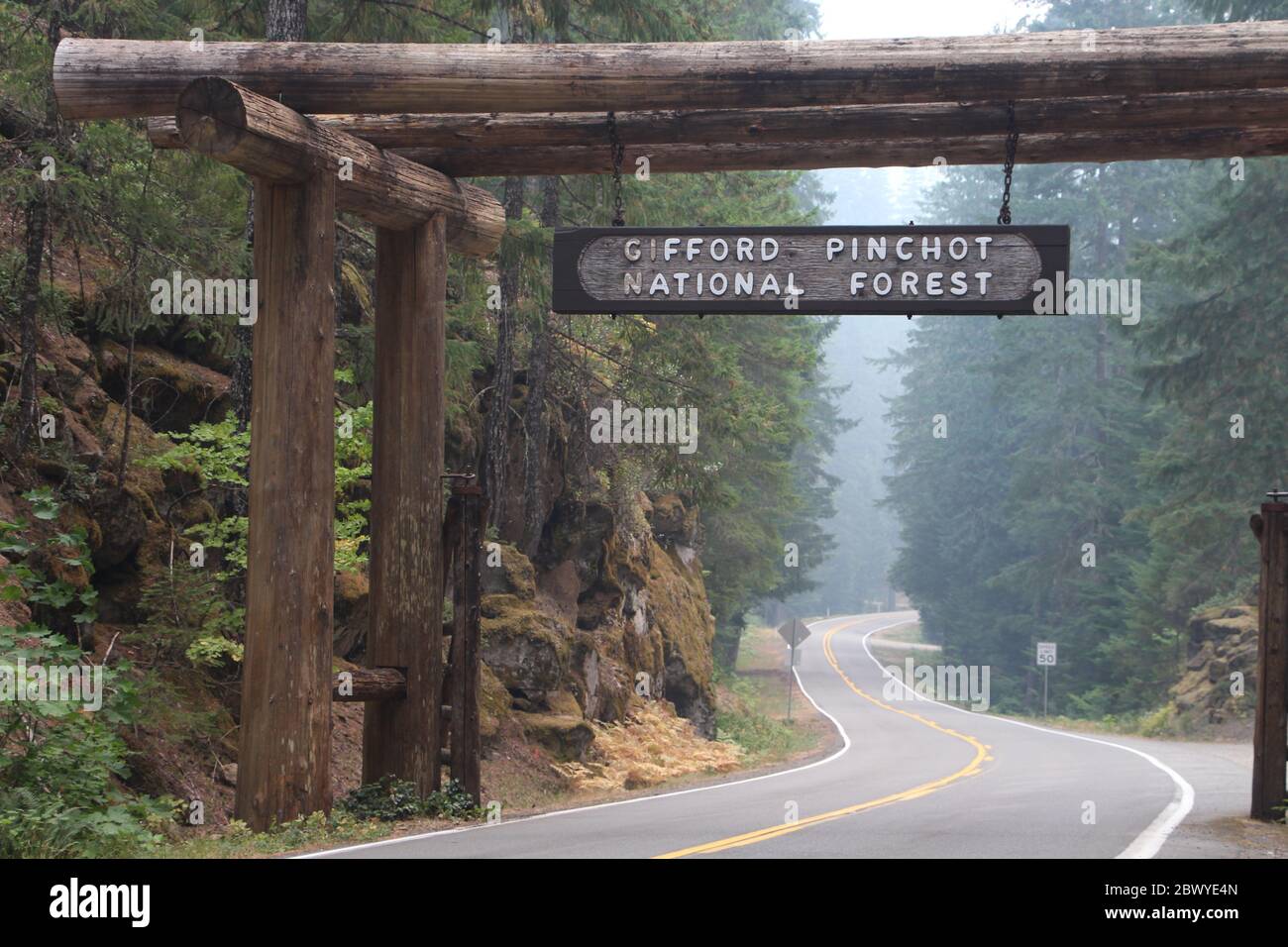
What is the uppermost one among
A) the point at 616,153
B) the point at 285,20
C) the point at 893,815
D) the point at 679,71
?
the point at 285,20

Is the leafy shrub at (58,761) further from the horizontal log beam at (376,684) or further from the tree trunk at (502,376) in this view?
the tree trunk at (502,376)

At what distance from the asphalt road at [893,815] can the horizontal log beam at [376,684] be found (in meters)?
1.27

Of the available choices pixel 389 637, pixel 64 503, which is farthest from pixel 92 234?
pixel 389 637

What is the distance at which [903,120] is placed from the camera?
9766 mm

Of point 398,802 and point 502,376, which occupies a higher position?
point 502,376

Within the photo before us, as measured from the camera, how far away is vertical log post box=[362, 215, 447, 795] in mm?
11195

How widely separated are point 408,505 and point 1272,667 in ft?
29.1

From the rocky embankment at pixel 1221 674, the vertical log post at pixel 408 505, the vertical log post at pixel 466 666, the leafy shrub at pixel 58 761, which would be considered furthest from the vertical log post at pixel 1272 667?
the rocky embankment at pixel 1221 674

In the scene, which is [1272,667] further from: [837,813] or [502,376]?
[502,376]

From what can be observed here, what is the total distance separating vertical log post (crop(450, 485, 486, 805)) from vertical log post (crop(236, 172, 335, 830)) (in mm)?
2462

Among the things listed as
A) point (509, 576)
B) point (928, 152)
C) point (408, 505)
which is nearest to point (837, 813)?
point (408, 505)

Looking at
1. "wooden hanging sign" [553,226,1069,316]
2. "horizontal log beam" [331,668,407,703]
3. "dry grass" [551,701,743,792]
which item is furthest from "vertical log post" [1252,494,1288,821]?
"dry grass" [551,701,743,792]

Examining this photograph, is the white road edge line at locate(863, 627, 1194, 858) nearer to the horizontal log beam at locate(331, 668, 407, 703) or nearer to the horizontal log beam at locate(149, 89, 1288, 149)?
the horizontal log beam at locate(149, 89, 1288, 149)

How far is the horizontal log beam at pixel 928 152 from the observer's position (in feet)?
32.8
